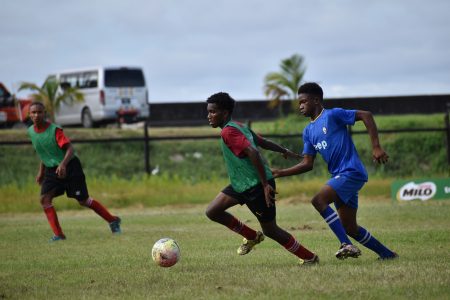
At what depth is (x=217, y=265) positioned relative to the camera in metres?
9.52

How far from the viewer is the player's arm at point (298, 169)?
907cm

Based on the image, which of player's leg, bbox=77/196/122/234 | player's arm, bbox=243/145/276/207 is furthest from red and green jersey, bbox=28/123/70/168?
player's arm, bbox=243/145/276/207

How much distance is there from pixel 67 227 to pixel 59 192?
243 cm

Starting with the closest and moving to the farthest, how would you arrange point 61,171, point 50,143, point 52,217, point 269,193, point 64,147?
1. point 269,193
2. point 61,171
3. point 64,147
4. point 50,143
5. point 52,217

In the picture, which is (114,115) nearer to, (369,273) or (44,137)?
→ (44,137)

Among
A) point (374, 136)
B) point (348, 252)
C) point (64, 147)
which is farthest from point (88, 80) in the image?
point (348, 252)

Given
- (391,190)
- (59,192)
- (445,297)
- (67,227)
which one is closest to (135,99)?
(391,190)

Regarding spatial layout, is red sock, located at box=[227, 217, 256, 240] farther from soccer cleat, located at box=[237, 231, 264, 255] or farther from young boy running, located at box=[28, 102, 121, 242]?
young boy running, located at box=[28, 102, 121, 242]

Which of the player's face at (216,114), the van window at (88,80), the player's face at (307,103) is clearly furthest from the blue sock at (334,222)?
the van window at (88,80)

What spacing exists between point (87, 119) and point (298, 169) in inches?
1071

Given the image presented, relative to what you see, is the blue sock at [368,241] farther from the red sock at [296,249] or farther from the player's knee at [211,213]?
the player's knee at [211,213]

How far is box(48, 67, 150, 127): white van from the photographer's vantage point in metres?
34.8

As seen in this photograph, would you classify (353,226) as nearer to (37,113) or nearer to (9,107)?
(37,113)

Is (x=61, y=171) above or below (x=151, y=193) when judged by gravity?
above
